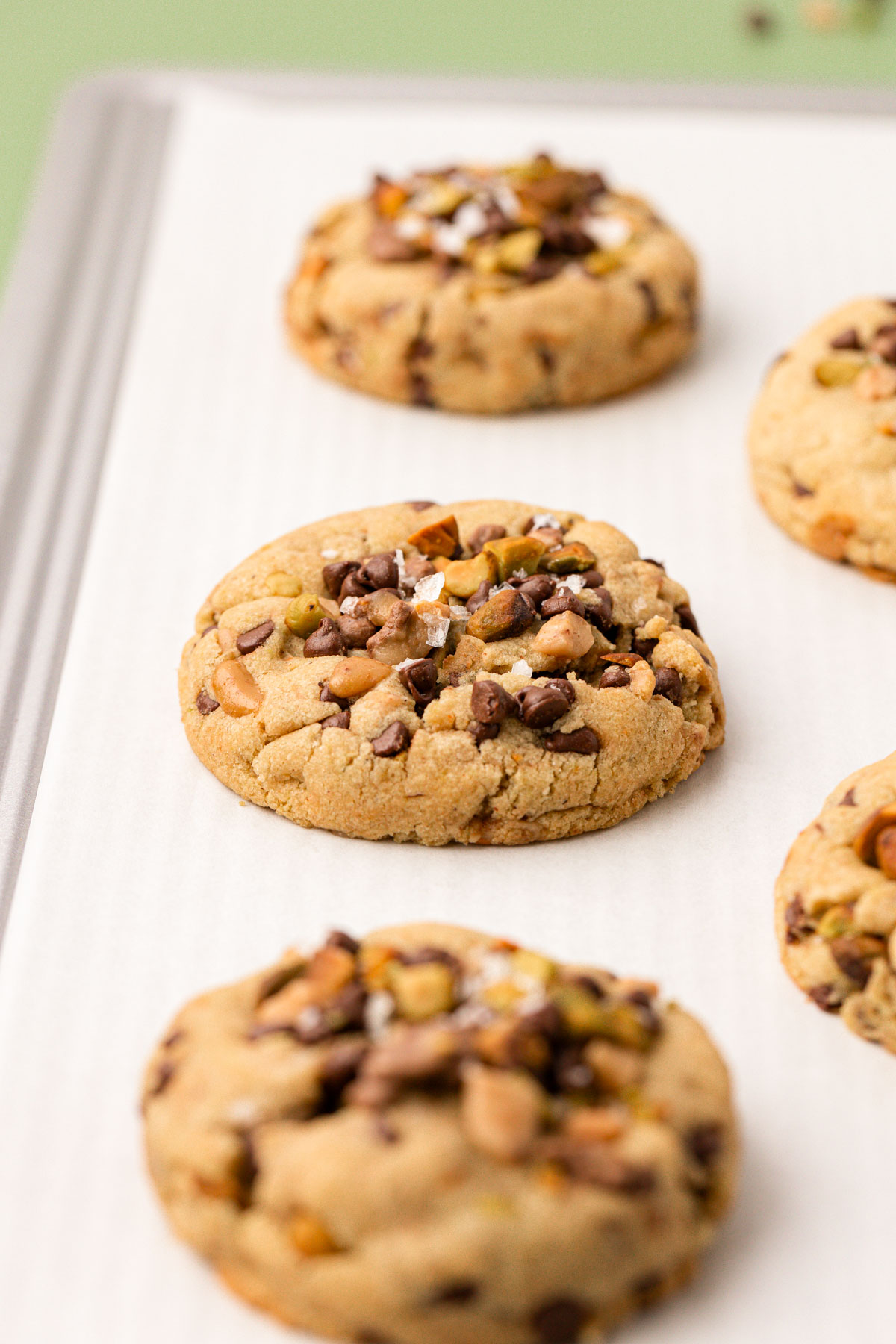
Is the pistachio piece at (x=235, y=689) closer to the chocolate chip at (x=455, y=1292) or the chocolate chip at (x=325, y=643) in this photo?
the chocolate chip at (x=325, y=643)

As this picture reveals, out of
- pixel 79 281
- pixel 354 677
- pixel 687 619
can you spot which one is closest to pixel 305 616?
pixel 354 677

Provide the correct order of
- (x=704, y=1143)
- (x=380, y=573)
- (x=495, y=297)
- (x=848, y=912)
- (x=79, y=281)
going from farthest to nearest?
(x=79, y=281) < (x=495, y=297) < (x=380, y=573) < (x=848, y=912) < (x=704, y=1143)

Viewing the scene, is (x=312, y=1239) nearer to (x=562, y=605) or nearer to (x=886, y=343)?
(x=562, y=605)

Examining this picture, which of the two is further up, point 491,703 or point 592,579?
point 592,579

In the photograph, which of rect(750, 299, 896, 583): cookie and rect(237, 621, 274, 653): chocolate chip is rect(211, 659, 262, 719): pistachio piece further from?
rect(750, 299, 896, 583): cookie

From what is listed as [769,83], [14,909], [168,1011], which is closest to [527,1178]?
[168,1011]

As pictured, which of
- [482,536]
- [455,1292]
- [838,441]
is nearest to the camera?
[455,1292]
